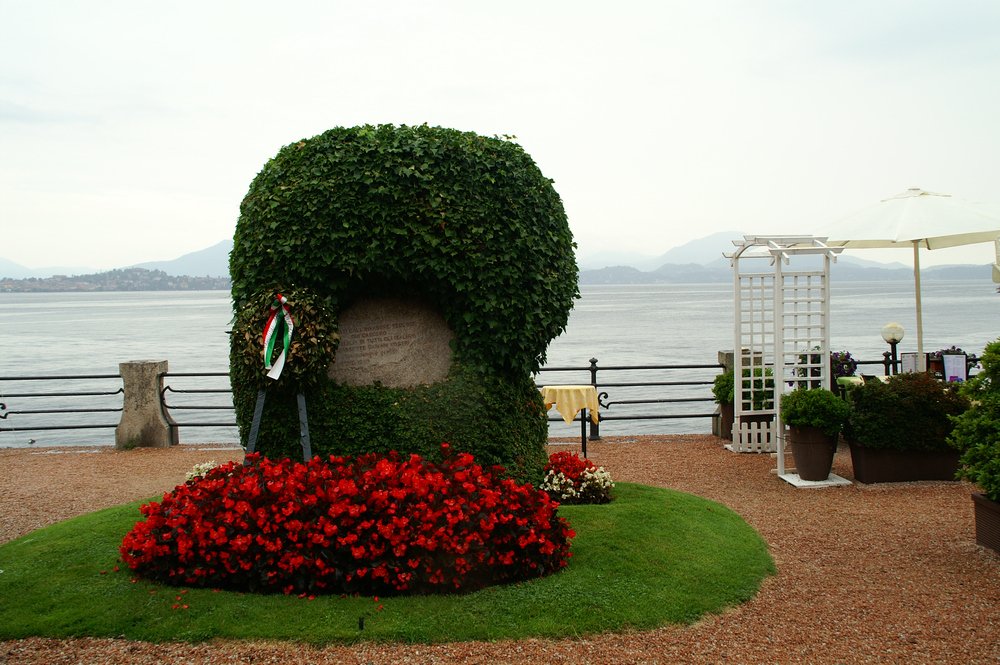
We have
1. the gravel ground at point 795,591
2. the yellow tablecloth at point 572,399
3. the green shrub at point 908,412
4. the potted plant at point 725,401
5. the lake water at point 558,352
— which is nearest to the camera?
the gravel ground at point 795,591

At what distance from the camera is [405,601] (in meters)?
5.07

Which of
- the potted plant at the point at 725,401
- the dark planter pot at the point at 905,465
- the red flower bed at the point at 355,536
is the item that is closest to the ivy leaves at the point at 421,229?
the red flower bed at the point at 355,536

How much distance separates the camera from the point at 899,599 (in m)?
5.44

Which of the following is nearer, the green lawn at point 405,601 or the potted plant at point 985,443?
the green lawn at point 405,601

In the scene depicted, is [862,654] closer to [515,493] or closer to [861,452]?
[515,493]

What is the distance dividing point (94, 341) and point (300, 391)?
193 ft

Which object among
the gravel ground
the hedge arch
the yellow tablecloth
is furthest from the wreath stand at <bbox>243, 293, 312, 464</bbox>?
the yellow tablecloth

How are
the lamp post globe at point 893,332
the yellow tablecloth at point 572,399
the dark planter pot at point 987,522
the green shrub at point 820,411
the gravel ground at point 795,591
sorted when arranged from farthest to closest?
1. the lamp post globe at point 893,332
2. the yellow tablecloth at point 572,399
3. the green shrub at point 820,411
4. the dark planter pot at point 987,522
5. the gravel ground at point 795,591

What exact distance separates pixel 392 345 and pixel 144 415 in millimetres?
7059

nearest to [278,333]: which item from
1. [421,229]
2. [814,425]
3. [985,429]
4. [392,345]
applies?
[392,345]

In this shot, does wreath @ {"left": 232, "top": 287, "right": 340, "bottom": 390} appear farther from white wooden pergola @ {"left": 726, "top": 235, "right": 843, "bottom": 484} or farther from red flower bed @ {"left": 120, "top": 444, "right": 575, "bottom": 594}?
white wooden pergola @ {"left": 726, "top": 235, "right": 843, "bottom": 484}

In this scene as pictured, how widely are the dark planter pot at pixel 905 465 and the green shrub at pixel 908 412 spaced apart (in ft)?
0.39

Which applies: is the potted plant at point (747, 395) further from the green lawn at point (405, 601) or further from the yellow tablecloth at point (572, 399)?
the green lawn at point (405, 601)

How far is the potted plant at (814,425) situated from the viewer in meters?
8.91
